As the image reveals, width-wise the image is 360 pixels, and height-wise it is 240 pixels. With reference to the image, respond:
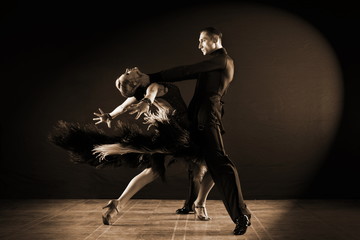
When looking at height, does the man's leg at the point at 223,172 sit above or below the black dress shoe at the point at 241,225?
above

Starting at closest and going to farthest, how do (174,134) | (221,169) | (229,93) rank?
Answer: 1. (221,169)
2. (174,134)
3. (229,93)

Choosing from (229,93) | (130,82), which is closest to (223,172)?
(130,82)

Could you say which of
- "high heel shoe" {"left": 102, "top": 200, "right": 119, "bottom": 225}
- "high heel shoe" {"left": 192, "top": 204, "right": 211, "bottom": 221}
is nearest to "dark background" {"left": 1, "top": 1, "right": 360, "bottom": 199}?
"high heel shoe" {"left": 192, "top": 204, "right": 211, "bottom": 221}

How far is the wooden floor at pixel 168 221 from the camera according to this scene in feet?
11.1

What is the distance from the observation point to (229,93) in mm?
5594

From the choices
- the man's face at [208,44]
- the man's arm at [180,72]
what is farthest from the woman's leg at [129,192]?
the man's face at [208,44]

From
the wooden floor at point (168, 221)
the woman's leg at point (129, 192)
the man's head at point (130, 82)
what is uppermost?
the man's head at point (130, 82)

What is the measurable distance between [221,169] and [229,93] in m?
2.23

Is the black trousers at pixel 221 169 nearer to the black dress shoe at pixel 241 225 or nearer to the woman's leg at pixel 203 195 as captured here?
the black dress shoe at pixel 241 225

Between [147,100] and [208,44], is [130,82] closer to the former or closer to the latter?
[147,100]

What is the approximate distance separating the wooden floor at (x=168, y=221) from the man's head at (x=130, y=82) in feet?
3.18

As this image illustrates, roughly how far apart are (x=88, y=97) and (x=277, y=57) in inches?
82.6

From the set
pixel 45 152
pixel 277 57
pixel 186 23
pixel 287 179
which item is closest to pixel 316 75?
pixel 277 57

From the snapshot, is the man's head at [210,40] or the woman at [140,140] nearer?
the woman at [140,140]
